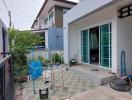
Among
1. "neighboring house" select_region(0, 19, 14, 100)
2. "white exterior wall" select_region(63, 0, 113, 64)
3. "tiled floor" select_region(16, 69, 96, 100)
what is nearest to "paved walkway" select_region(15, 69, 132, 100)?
"tiled floor" select_region(16, 69, 96, 100)

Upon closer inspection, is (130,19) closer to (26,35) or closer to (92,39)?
(92,39)

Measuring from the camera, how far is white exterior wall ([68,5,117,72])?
20.7ft

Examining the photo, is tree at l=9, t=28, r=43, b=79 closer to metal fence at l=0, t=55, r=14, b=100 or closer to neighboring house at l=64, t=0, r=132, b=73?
neighboring house at l=64, t=0, r=132, b=73

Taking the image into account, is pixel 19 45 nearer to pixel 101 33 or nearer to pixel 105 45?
pixel 101 33

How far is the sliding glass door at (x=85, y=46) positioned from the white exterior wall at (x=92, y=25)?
271 millimetres

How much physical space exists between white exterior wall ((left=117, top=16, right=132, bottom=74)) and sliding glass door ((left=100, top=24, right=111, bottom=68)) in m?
0.67

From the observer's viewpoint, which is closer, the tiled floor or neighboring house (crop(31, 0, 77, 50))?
the tiled floor

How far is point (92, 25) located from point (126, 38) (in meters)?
2.38

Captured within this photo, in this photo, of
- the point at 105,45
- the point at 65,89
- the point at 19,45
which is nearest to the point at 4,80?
the point at 65,89

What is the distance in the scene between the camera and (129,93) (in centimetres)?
473

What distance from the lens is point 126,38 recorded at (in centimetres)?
640

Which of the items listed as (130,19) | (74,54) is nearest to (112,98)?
(130,19)

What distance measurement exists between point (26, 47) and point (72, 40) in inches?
124

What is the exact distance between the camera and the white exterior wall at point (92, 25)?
20.7ft
